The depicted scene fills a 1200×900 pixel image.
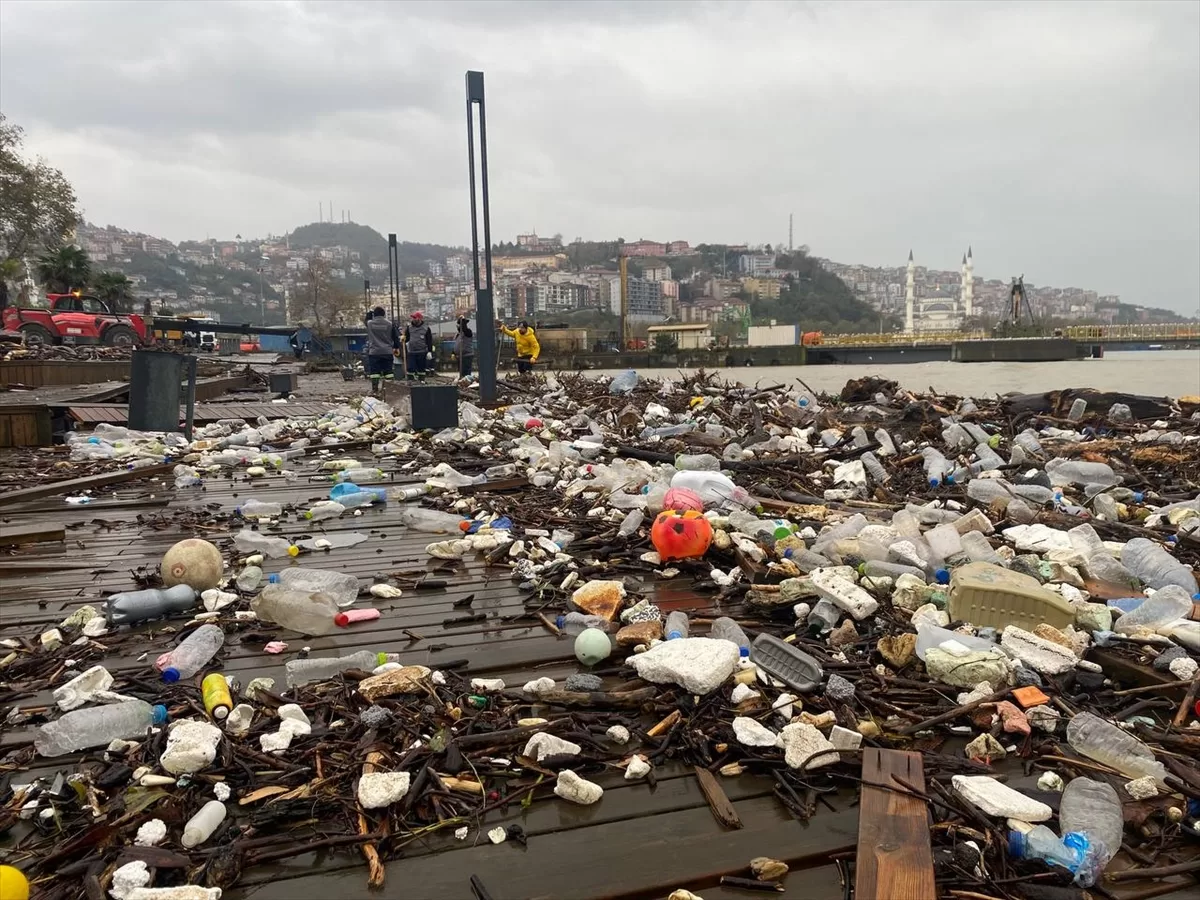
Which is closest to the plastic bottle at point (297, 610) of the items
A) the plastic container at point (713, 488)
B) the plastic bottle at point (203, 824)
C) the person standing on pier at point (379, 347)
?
the plastic bottle at point (203, 824)

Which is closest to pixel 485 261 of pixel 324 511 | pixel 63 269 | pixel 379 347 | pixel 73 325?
pixel 379 347

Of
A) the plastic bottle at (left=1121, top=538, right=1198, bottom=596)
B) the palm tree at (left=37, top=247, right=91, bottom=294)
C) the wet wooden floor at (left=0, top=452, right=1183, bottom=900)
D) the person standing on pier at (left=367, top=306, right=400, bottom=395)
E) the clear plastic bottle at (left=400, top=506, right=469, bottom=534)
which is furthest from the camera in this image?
the palm tree at (left=37, top=247, right=91, bottom=294)

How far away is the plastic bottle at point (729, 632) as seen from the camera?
2797mm

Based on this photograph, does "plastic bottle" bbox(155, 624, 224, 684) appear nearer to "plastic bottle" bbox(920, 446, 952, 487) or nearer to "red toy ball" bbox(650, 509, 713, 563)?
"red toy ball" bbox(650, 509, 713, 563)

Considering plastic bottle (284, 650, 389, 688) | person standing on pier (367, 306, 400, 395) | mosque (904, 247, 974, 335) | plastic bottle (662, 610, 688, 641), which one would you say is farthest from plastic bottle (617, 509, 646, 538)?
mosque (904, 247, 974, 335)

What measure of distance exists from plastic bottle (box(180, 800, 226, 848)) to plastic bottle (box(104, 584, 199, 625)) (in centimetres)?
161

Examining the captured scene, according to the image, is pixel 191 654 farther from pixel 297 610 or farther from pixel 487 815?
pixel 487 815

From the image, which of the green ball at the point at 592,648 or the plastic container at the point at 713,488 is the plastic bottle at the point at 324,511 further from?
the green ball at the point at 592,648

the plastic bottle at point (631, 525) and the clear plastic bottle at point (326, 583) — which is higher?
the plastic bottle at point (631, 525)

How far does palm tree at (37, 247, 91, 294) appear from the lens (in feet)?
139

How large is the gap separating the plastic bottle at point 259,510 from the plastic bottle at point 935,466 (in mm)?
5077

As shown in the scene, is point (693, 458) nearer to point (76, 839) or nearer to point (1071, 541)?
point (1071, 541)

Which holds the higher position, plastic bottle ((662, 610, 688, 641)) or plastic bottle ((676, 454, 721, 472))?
plastic bottle ((676, 454, 721, 472))

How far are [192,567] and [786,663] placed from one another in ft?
8.98
